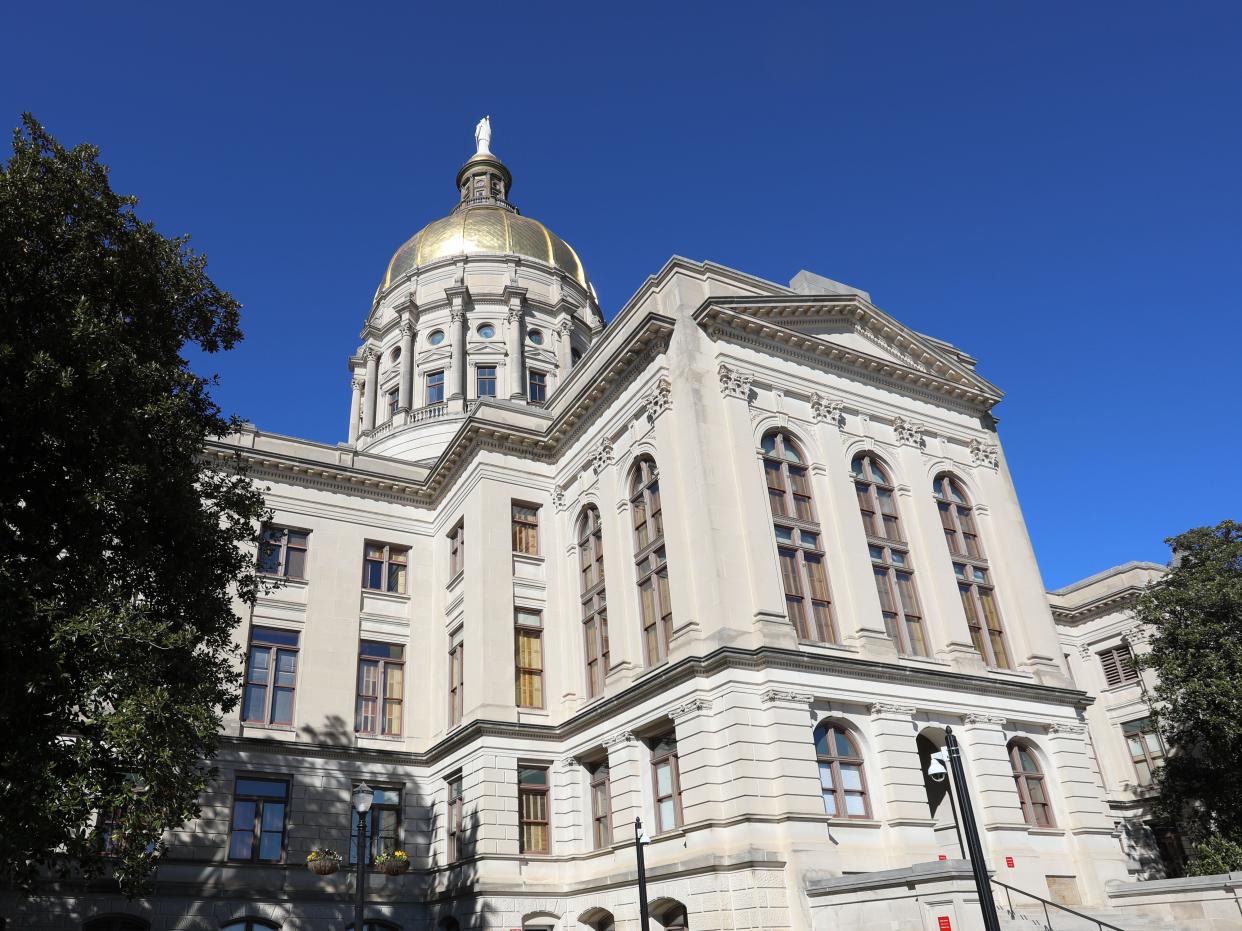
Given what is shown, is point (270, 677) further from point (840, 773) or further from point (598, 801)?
point (840, 773)

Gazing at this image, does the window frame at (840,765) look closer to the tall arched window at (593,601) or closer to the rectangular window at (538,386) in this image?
the tall arched window at (593,601)

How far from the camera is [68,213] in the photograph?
→ 1933 cm

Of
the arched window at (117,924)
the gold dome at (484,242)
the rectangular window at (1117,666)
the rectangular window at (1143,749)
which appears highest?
the gold dome at (484,242)

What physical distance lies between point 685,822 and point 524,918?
21.8 ft

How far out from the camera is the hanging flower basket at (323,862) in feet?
94.9

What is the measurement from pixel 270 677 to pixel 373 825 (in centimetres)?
615

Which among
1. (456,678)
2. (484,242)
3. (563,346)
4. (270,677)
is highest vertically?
(484,242)

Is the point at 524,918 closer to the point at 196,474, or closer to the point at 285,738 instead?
the point at 285,738

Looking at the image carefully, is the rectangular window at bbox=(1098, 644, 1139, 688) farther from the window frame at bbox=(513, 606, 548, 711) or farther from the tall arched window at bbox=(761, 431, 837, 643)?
the window frame at bbox=(513, 606, 548, 711)

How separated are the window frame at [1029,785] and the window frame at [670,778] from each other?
10.2 metres

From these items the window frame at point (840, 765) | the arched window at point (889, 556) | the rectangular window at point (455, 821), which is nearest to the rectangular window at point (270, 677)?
the rectangular window at point (455, 821)

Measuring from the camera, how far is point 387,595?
37625 mm

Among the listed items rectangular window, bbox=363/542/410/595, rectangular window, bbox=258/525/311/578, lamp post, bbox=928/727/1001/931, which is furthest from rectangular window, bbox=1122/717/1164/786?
rectangular window, bbox=258/525/311/578

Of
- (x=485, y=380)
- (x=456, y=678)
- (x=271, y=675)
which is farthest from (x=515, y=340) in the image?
(x=271, y=675)
